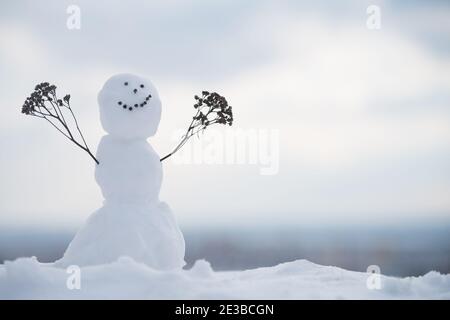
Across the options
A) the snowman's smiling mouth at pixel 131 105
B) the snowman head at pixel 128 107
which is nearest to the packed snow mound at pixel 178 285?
the snowman head at pixel 128 107

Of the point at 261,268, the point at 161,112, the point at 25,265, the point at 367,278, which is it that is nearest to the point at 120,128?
the point at 161,112

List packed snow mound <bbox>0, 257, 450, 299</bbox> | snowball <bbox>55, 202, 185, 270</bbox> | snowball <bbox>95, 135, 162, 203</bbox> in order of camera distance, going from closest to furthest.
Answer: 1. packed snow mound <bbox>0, 257, 450, 299</bbox>
2. snowball <bbox>55, 202, 185, 270</bbox>
3. snowball <bbox>95, 135, 162, 203</bbox>

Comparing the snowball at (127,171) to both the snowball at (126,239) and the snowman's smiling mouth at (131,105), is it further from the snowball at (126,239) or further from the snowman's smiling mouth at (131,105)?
the snowman's smiling mouth at (131,105)

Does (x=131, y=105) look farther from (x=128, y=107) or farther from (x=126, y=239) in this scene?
(x=126, y=239)

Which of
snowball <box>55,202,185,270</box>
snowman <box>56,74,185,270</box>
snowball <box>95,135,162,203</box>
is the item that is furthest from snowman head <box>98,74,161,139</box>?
snowball <box>55,202,185,270</box>

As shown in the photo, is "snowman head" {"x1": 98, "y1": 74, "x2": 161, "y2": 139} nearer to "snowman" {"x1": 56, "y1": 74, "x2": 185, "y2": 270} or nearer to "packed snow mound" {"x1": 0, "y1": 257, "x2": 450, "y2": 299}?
"snowman" {"x1": 56, "y1": 74, "x2": 185, "y2": 270}

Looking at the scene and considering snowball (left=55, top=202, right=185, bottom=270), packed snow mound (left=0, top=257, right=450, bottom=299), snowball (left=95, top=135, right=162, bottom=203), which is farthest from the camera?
snowball (left=95, top=135, right=162, bottom=203)
